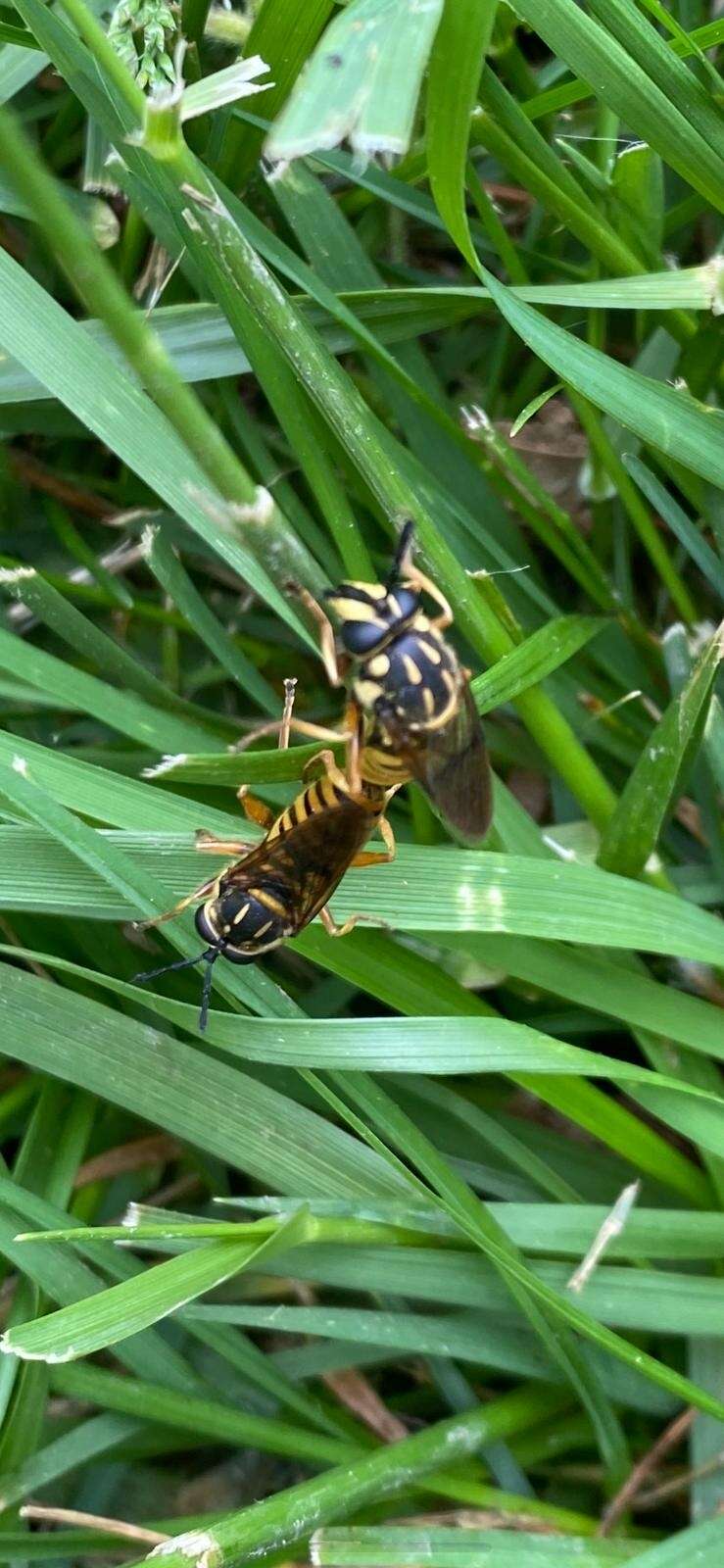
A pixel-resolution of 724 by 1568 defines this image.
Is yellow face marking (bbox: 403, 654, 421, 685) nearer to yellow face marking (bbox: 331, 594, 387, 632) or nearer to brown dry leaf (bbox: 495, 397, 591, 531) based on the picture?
yellow face marking (bbox: 331, 594, 387, 632)

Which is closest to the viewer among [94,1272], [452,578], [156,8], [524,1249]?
[156,8]

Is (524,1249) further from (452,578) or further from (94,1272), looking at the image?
(452,578)

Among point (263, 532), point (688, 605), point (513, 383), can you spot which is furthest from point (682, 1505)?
point (513, 383)

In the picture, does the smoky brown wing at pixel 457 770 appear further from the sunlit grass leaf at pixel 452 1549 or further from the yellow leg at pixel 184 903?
the sunlit grass leaf at pixel 452 1549

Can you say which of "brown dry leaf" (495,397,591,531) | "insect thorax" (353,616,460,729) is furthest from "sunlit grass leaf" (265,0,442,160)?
"brown dry leaf" (495,397,591,531)

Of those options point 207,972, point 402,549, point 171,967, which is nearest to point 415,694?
point 402,549

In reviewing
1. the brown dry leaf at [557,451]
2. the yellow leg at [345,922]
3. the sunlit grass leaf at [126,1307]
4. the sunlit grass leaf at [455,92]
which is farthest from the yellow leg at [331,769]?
the brown dry leaf at [557,451]

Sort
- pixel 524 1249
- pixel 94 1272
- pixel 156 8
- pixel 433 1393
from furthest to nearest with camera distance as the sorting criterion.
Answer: pixel 433 1393 < pixel 94 1272 < pixel 524 1249 < pixel 156 8
